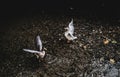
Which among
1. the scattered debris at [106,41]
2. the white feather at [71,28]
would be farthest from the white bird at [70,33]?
the scattered debris at [106,41]

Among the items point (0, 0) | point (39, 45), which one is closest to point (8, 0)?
point (0, 0)

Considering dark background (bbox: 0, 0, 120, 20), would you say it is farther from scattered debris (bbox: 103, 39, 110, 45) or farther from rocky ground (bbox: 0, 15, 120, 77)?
scattered debris (bbox: 103, 39, 110, 45)

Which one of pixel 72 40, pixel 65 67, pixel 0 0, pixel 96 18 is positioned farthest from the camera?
pixel 0 0

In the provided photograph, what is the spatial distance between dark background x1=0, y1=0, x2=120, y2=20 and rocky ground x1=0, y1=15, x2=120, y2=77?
2.7 inches

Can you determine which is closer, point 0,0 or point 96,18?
point 96,18

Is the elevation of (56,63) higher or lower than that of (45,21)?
lower

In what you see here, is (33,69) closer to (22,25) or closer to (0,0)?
(22,25)

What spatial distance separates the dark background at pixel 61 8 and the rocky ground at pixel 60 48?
0.23ft

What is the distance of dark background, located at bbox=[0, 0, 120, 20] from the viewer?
1962 mm

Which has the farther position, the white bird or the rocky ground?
the white bird

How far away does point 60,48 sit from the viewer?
1749 mm

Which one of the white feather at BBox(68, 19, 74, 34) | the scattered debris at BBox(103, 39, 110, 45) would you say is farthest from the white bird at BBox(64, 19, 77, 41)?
the scattered debris at BBox(103, 39, 110, 45)

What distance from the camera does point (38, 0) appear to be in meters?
2.12

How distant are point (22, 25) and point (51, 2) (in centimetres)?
36
